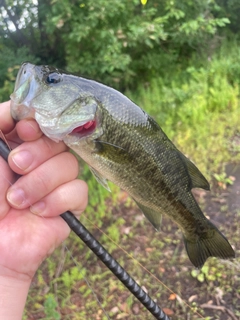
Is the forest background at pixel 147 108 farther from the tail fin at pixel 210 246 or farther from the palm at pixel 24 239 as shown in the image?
the palm at pixel 24 239

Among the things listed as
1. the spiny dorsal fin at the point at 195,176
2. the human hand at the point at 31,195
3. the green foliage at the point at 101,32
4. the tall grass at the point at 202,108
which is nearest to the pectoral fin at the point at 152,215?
the spiny dorsal fin at the point at 195,176

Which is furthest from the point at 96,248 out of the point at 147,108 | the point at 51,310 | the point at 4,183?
Result: the point at 147,108

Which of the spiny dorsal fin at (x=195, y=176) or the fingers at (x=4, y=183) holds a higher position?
the fingers at (x=4, y=183)

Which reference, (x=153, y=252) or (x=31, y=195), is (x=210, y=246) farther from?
(x=153, y=252)

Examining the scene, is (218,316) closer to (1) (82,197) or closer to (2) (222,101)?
(1) (82,197)

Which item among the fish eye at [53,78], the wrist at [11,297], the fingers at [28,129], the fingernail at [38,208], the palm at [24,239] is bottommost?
the wrist at [11,297]

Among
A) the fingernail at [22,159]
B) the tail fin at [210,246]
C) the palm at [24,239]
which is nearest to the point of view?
the fingernail at [22,159]

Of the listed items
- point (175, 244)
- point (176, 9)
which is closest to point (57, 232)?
point (175, 244)

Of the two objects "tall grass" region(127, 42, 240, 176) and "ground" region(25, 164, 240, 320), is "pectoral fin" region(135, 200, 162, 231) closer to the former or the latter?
"ground" region(25, 164, 240, 320)

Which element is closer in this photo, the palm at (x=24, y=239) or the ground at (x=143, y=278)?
the palm at (x=24, y=239)

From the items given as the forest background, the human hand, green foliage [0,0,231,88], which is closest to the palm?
the human hand
